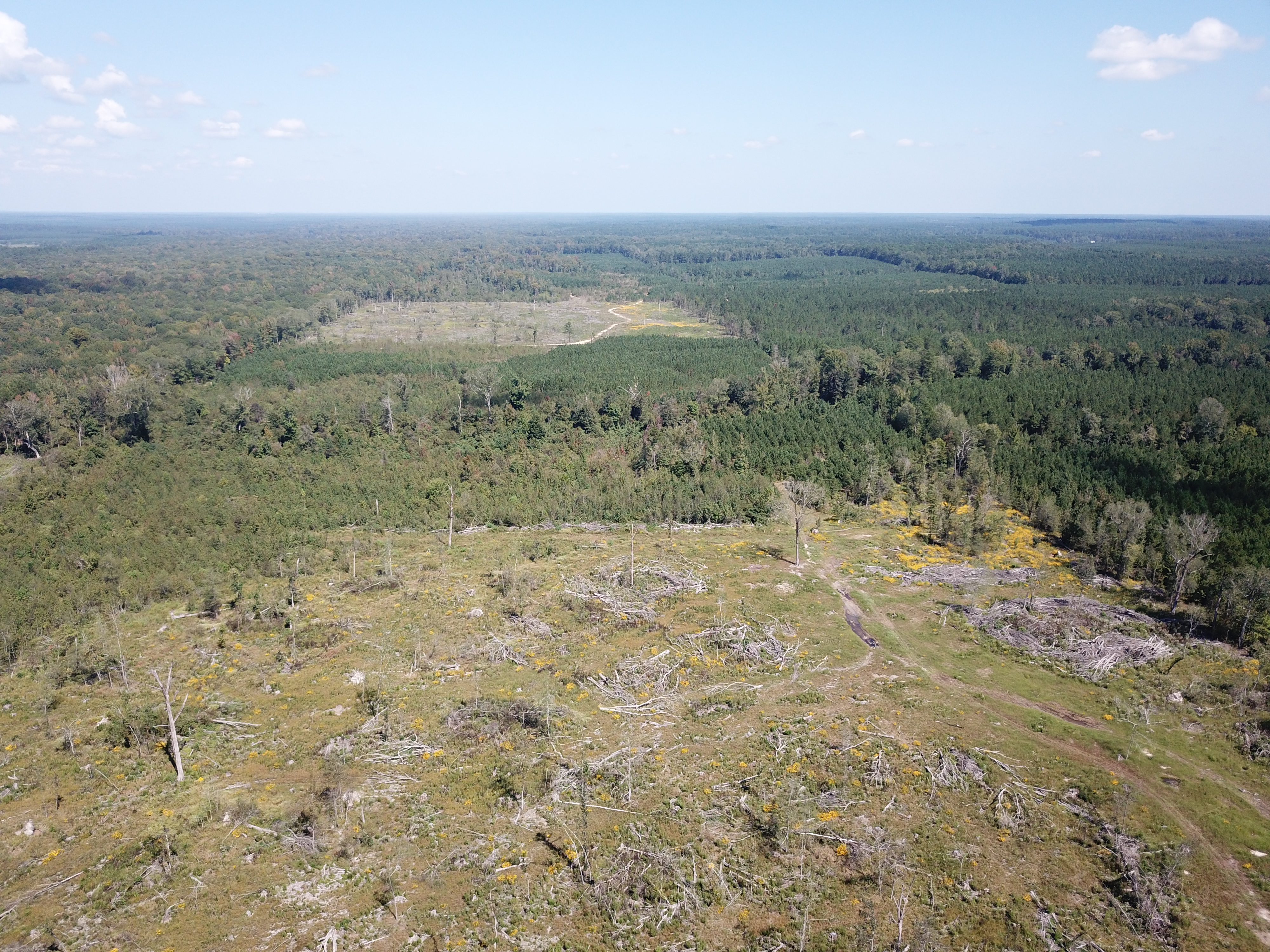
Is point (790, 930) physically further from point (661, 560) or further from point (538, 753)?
point (661, 560)

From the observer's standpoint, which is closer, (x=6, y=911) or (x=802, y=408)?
(x=6, y=911)

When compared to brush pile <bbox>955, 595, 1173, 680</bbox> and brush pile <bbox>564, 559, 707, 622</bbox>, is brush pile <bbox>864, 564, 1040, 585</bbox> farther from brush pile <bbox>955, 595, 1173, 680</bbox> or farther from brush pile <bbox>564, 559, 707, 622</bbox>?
brush pile <bbox>564, 559, 707, 622</bbox>

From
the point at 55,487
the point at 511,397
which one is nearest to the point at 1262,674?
the point at 511,397

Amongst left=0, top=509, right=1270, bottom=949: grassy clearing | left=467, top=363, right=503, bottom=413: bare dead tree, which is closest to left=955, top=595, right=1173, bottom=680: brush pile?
left=0, top=509, right=1270, bottom=949: grassy clearing

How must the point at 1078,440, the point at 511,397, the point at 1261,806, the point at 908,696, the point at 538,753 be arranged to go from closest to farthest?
the point at 1261,806, the point at 538,753, the point at 908,696, the point at 1078,440, the point at 511,397

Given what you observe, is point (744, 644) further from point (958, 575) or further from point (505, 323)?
point (505, 323)

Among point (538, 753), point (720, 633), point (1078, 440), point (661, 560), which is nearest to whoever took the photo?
point (538, 753)

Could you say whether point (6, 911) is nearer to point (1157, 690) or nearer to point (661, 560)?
point (661, 560)

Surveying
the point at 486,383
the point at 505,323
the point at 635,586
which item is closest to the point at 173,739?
the point at 635,586
